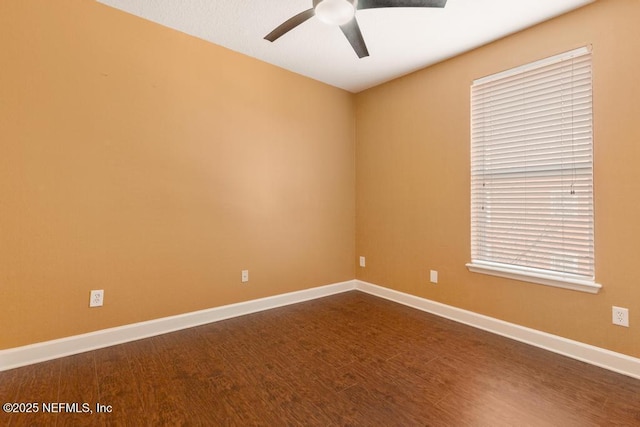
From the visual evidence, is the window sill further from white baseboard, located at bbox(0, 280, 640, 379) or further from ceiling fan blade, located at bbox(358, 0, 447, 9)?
ceiling fan blade, located at bbox(358, 0, 447, 9)

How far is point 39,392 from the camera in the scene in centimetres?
176

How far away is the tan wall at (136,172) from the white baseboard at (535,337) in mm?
1431

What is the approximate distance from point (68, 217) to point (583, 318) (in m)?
3.94

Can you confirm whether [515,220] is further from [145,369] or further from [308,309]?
[145,369]

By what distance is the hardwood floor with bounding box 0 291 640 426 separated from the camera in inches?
63.1

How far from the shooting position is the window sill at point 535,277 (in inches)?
86.6

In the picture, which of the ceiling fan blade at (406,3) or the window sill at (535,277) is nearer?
the ceiling fan blade at (406,3)


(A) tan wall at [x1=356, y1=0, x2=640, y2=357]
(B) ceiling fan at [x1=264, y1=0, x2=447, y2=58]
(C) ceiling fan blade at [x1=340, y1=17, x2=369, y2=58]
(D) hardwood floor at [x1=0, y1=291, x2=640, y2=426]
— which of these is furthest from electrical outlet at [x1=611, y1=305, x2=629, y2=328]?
(C) ceiling fan blade at [x1=340, y1=17, x2=369, y2=58]

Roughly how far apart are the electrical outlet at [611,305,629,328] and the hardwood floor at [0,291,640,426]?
0.36 meters

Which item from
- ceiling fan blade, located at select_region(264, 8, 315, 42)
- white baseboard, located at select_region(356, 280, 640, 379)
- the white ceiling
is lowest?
white baseboard, located at select_region(356, 280, 640, 379)

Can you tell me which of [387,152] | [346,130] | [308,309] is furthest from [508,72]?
[308,309]

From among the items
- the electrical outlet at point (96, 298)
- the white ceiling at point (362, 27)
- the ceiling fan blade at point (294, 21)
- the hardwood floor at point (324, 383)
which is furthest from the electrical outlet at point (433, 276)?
the electrical outlet at point (96, 298)

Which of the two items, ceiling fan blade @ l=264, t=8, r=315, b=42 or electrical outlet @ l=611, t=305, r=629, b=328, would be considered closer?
ceiling fan blade @ l=264, t=8, r=315, b=42

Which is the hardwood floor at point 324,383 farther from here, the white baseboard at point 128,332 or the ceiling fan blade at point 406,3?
the ceiling fan blade at point 406,3
